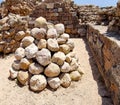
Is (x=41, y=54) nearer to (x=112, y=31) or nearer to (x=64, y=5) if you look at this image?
(x=112, y=31)

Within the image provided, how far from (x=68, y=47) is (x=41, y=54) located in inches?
27.5

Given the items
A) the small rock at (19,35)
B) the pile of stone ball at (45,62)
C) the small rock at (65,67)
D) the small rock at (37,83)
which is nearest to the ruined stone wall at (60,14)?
the small rock at (19,35)

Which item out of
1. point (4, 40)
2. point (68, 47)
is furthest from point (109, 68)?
point (4, 40)

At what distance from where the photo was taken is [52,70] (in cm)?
405

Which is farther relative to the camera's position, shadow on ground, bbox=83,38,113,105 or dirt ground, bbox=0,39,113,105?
dirt ground, bbox=0,39,113,105

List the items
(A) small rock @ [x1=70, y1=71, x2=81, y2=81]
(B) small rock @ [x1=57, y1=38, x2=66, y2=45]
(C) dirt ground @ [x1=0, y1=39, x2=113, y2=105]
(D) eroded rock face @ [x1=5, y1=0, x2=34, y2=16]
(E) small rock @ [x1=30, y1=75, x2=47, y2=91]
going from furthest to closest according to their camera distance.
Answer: (D) eroded rock face @ [x1=5, y1=0, x2=34, y2=16] → (B) small rock @ [x1=57, y1=38, x2=66, y2=45] → (A) small rock @ [x1=70, y1=71, x2=81, y2=81] → (E) small rock @ [x1=30, y1=75, x2=47, y2=91] → (C) dirt ground @ [x1=0, y1=39, x2=113, y2=105]

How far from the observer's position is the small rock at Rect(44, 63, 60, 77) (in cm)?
405

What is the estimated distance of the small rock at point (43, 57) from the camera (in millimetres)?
4090

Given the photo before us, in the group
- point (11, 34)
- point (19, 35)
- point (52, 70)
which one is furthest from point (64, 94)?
point (11, 34)

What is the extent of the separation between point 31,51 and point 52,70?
0.58 metres

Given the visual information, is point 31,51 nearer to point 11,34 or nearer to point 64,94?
point 64,94

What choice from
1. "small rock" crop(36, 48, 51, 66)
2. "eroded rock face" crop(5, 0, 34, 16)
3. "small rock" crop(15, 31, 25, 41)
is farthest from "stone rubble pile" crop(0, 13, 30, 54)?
"eroded rock face" crop(5, 0, 34, 16)

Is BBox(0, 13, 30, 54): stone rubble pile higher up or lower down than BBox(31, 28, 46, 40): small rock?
lower down

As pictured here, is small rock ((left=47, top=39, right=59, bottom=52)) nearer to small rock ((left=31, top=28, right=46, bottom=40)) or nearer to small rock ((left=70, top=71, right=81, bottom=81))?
small rock ((left=31, top=28, right=46, bottom=40))
